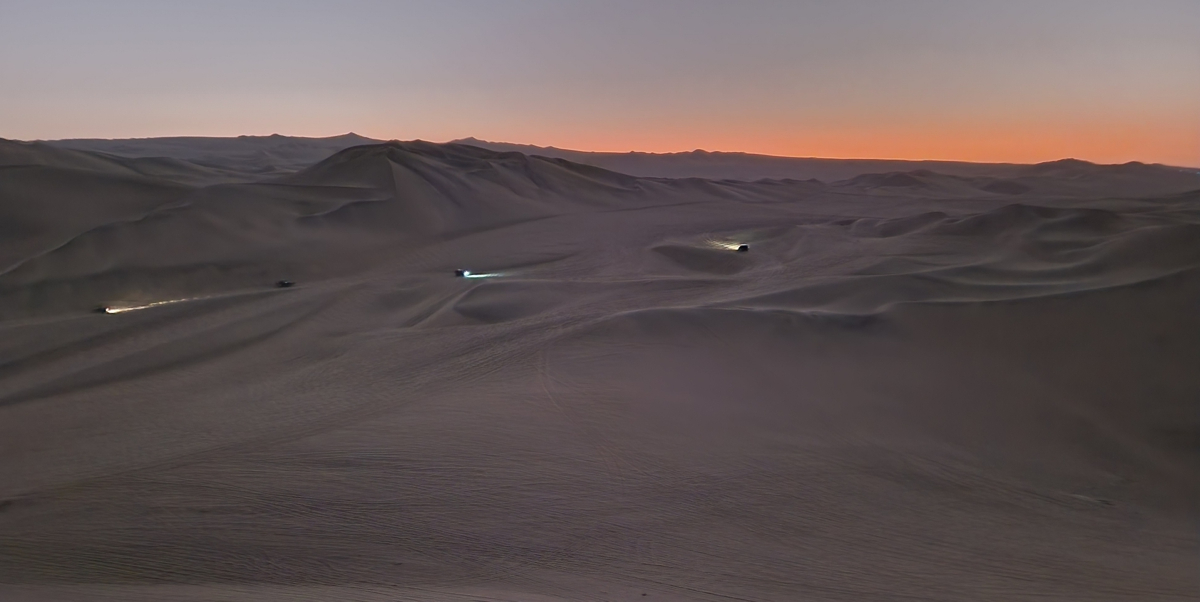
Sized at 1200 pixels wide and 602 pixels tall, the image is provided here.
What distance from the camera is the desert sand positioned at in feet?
13.9

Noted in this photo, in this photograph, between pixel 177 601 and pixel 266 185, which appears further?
pixel 266 185

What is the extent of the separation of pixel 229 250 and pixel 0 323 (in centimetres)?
498

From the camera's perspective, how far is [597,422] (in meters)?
6.41

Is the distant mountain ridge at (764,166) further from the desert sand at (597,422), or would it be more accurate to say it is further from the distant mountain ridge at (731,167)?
the desert sand at (597,422)

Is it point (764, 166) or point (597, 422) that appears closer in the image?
point (597, 422)

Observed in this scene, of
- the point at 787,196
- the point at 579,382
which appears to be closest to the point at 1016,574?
the point at 579,382

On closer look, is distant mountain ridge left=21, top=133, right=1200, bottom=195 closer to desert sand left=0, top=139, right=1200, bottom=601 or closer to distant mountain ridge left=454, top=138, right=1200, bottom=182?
distant mountain ridge left=454, top=138, right=1200, bottom=182

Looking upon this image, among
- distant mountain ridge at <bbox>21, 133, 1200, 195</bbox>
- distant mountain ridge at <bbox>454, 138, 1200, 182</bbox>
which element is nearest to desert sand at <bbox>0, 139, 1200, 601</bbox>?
distant mountain ridge at <bbox>21, 133, 1200, 195</bbox>

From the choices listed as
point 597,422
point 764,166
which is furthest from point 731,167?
point 597,422

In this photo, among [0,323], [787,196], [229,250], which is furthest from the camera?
[787,196]

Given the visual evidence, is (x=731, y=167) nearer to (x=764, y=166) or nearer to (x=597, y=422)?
→ (x=764, y=166)

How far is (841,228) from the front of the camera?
787 inches

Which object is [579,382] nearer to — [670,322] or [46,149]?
[670,322]

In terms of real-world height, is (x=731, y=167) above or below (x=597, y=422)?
above
